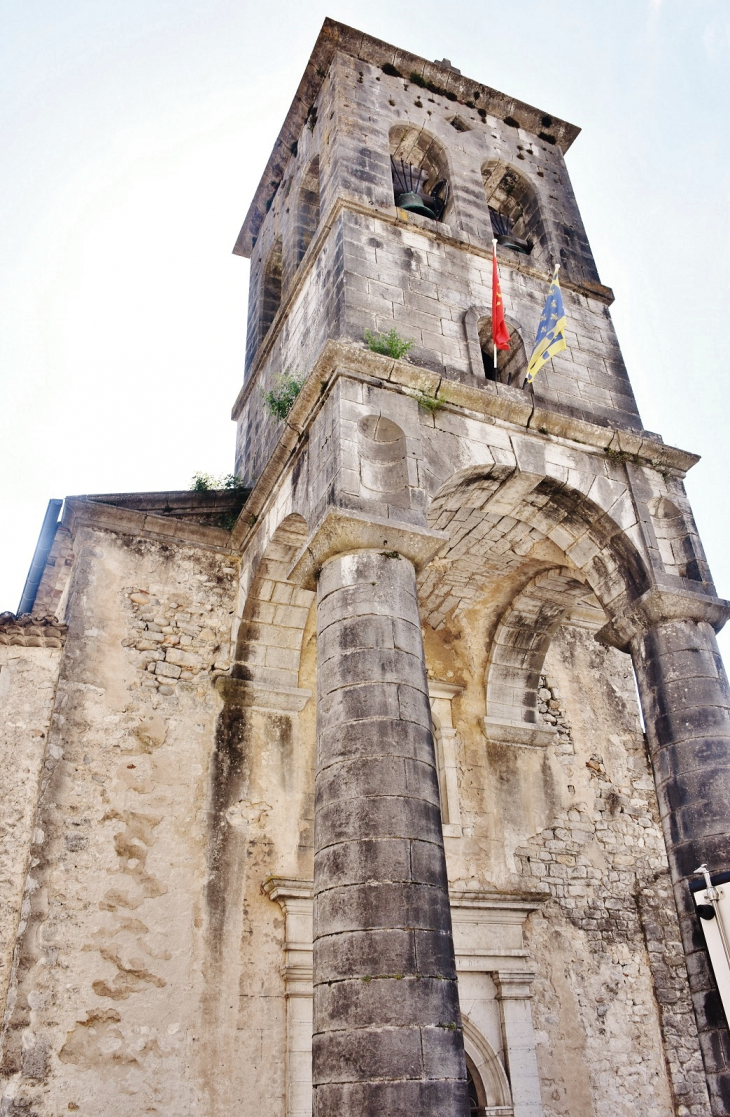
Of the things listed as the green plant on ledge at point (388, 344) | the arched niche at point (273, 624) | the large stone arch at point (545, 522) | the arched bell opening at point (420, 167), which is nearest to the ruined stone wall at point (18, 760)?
the arched niche at point (273, 624)

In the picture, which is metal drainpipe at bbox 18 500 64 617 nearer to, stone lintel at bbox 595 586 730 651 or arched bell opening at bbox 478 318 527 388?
arched bell opening at bbox 478 318 527 388

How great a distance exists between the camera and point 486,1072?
775 centimetres

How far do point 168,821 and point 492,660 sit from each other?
407cm

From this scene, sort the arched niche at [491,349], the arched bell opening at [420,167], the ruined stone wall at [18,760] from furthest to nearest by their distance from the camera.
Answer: the arched bell opening at [420,167]
the arched niche at [491,349]
the ruined stone wall at [18,760]

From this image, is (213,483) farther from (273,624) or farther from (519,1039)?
(519,1039)

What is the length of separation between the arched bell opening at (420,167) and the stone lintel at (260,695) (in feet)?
18.0

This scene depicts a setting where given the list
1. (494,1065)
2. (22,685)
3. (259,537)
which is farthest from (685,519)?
(22,685)

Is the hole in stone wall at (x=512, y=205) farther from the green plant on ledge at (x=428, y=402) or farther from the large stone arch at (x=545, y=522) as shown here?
the green plant on ledge at (x=428, y=402)

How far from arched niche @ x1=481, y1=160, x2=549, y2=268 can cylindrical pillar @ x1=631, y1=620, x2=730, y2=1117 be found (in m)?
5.42

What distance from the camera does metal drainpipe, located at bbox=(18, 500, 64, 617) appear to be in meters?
8.80

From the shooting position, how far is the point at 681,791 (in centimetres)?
632

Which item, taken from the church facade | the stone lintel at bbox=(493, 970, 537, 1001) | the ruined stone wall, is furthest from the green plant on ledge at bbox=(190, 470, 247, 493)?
the stone lintel at bbox=(493, 970, 537, 1001)

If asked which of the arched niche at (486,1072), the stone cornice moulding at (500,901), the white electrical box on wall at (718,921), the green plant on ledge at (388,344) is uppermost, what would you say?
the green plant on ledge at (388,344)

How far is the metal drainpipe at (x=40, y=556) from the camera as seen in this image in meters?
8.80
